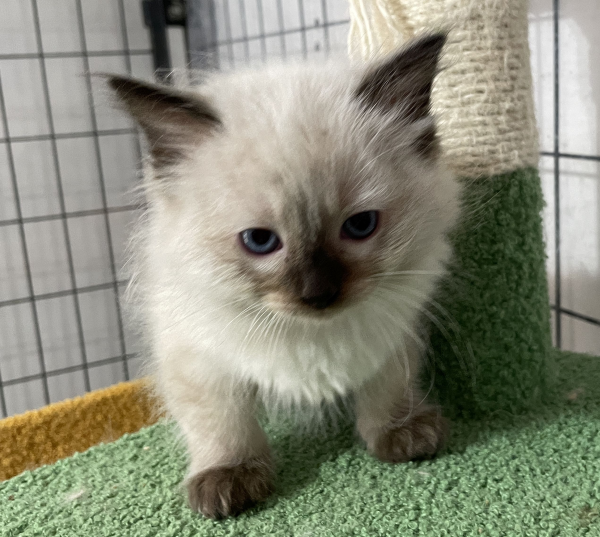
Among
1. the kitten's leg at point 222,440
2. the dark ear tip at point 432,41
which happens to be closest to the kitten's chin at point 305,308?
the kitten's leg at point 222,440

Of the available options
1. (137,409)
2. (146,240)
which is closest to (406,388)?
(146,240)

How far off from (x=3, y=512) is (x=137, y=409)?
1.48 feet

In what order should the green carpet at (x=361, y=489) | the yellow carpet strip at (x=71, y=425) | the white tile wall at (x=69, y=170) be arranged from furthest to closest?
the white tile wall at (x=69, y=170) < the yellow carpet strip at (x=71, y=425) < the green carpet at (x=361, y=489)

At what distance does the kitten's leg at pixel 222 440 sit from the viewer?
0.95m

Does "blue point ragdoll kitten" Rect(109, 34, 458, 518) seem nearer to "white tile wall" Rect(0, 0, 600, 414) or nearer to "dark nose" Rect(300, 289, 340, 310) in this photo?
"dark nose" Rect(300, 289, 340, 310)

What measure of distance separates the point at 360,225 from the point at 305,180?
0.10 m

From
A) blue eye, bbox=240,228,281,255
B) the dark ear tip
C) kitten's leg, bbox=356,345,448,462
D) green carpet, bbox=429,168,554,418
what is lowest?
kitten's leg, bbox=356,345,448,462

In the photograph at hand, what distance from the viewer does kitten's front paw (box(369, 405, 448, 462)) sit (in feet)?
3.38

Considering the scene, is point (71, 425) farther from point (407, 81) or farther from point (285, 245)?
point (407, 81)

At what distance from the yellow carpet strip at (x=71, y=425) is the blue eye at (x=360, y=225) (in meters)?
0.74

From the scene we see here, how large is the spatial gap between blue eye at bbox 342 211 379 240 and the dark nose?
8 centimetres

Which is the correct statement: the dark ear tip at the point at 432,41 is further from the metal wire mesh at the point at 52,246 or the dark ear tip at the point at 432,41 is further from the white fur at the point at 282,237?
the metal wire mesh at the point at 52,246

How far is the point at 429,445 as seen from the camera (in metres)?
1.03

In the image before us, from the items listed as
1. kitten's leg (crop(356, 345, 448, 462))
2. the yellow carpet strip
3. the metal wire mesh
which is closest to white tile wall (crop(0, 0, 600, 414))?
the metal wire mesh
